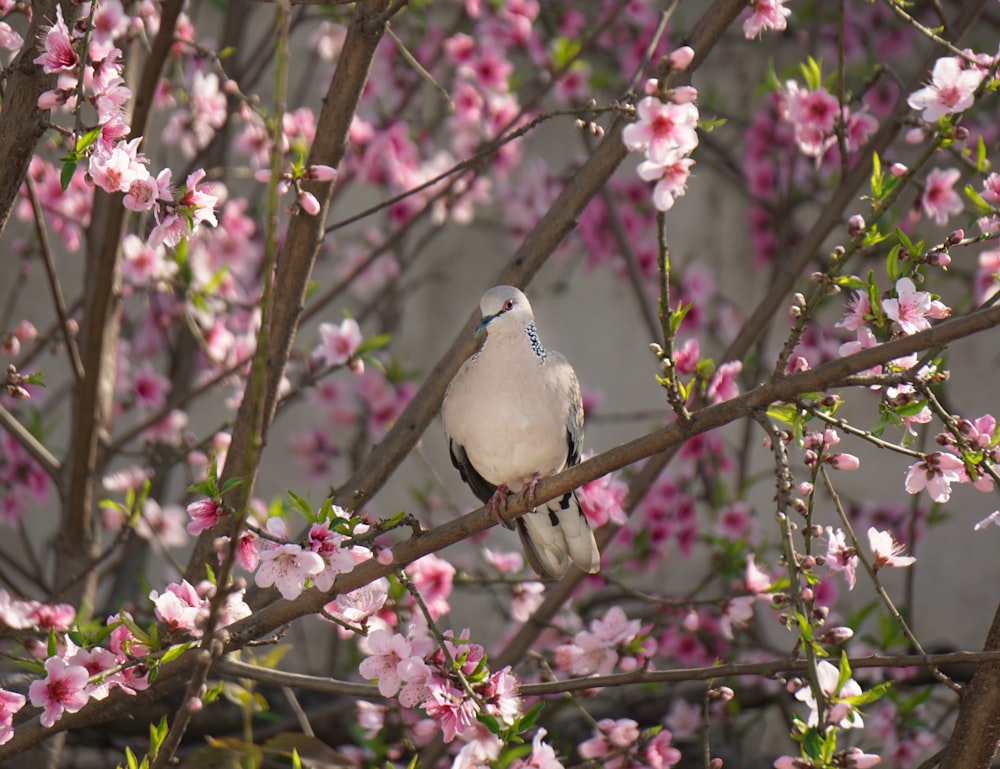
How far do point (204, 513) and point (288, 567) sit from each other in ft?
0.43

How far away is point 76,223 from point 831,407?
202 cm

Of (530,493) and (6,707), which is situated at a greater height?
(530,493)

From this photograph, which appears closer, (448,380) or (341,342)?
(448,380)

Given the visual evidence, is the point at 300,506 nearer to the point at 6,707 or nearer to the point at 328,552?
the point at 328,552

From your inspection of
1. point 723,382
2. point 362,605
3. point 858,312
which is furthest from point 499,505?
point 858,312

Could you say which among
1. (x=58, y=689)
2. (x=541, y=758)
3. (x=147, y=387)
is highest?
(x=147, y=387)

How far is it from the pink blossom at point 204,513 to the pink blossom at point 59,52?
0.61 meters

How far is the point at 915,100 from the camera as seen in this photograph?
5.45ft

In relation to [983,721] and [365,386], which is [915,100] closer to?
[983,721]

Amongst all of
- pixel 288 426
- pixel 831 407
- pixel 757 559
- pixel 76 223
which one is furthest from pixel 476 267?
pixel 831 407

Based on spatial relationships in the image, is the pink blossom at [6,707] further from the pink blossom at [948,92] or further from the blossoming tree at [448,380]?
the pink blossom at [948,92]

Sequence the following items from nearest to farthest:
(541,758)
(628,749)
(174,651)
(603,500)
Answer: (174,651), (541,758), (628,749), (603,500)

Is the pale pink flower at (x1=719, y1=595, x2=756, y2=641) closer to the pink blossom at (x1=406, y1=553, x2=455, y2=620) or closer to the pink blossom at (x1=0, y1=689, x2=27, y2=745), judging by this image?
the pink blossom at (x1=406, y1=553, x2=455, y2=620)

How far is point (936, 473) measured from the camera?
1632 mm
